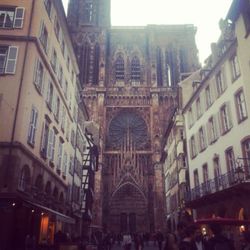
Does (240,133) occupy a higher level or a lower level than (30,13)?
lower

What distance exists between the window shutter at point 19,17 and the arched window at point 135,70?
37.7 m

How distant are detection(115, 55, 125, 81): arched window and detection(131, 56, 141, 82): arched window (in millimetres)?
1616

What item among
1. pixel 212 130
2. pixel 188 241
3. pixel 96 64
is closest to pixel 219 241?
pixel 188 241

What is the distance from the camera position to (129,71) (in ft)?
180

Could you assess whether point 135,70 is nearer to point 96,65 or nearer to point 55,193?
point 96,65

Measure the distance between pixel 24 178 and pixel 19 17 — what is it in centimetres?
786

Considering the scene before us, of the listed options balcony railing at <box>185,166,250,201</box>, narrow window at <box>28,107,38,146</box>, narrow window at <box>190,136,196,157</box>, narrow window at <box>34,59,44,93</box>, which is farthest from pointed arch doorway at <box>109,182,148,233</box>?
narrow window at <box>28,107,38,146</box>

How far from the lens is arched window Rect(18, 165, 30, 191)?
15.4 metres

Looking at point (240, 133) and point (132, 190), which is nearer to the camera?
point (240, 133)

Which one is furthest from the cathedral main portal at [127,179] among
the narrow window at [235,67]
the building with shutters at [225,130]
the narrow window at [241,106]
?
the narrow window at [241,106]

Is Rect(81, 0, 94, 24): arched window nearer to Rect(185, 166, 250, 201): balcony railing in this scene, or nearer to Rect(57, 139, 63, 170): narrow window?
Rect(57, 139, 63, 170): narrow window

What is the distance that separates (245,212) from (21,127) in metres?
11.3

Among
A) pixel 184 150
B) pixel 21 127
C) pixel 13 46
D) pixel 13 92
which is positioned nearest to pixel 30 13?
pixel 13 46

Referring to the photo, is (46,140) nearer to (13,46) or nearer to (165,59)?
(13,46)
